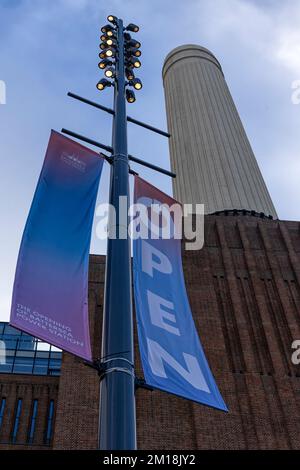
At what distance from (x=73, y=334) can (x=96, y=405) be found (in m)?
12.2

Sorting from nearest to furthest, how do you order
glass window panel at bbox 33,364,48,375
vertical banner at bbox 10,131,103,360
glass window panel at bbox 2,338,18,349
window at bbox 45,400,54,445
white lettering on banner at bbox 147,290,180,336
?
vertical banner at bbox 10,131,103,360 → white lettering on banner at bbox 147,290,180,336 → window at bbox 45,400,54,445 → glass window panel at bbox 33,364,48,375 → glass window panel at bbox 2,338,18,349

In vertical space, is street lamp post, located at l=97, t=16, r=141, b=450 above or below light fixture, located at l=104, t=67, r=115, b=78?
below

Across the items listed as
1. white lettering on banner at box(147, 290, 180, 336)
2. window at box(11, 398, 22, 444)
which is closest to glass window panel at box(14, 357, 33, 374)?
window at box(11, 398, 22, 444)

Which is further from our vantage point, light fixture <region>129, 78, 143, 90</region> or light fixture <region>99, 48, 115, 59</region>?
light fixture <region>129, 78, 143, 90</region>

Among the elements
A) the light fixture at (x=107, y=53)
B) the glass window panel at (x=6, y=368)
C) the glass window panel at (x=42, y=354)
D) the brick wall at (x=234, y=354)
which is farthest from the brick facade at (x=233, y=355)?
the light fixture at (x=107, y=53)

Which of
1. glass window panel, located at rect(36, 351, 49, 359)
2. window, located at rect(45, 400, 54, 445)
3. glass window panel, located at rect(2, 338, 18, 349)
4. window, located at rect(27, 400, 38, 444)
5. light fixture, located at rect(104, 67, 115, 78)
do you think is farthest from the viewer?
glass window panel, located at rect(2, 338, 18, 349)

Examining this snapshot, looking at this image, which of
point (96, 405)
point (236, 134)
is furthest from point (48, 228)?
point (236, 134)

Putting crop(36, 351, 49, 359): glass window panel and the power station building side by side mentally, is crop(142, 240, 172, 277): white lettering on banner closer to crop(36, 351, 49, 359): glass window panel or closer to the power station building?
the power station building

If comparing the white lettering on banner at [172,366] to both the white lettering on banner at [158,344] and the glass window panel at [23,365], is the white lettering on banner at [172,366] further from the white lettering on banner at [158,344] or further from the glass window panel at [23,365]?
the glass window panel at [23,365]

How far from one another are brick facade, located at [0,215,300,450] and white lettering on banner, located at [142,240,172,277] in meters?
10.4

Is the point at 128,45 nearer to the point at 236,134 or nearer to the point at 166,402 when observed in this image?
the point at 166,402

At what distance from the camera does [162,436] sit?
17797 millimetres

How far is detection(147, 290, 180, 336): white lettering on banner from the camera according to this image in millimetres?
7718

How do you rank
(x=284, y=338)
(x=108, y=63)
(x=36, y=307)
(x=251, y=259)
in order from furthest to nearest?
(x=251, y=259), (x=284, y=338), (x=108, y=63), (x=36, y=307)
